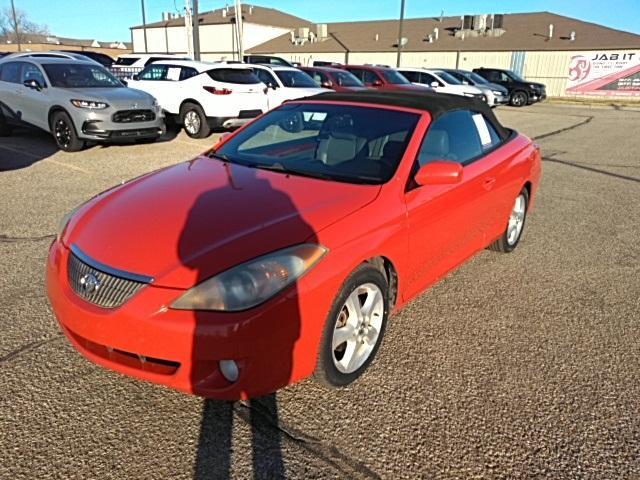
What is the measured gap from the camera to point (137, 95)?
9.53m

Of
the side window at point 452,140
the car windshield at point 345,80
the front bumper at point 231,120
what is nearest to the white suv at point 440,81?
the car windshield at point 345,80

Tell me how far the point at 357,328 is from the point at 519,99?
25462mm

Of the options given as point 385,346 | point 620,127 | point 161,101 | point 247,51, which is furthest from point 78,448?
point 247,51

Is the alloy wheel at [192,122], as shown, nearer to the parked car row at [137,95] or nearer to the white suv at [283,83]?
the parked car row at [137,95]

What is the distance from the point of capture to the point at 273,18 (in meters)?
61.8

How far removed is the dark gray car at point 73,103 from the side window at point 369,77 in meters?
9.35

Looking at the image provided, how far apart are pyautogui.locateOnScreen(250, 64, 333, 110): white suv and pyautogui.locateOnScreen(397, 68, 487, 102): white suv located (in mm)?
7529

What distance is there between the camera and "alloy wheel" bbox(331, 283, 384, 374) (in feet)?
8.77

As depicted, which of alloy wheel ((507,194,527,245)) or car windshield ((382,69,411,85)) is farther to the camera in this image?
car windshield ((382,69,411,85))

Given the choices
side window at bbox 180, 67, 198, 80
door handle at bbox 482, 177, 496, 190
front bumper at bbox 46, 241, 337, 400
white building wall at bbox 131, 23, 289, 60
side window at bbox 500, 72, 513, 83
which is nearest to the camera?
front bumper at bbox 46, 241, 337, 400

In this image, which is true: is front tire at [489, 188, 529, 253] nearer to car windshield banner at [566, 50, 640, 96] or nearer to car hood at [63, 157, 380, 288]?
car hood at [63, 157, 380, 288]

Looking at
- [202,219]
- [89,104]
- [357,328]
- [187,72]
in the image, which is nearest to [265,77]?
[187,72]

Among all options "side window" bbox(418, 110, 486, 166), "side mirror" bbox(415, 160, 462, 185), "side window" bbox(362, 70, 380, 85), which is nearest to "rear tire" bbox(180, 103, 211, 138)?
"side window" bbox(362, 70, 380, 85)

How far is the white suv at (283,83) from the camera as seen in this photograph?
1214 cm
